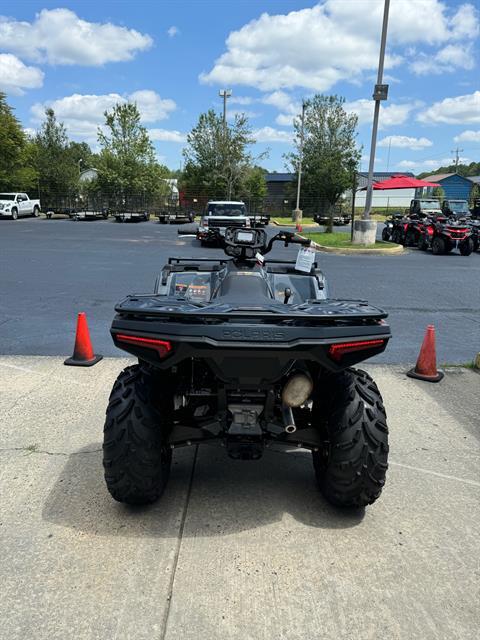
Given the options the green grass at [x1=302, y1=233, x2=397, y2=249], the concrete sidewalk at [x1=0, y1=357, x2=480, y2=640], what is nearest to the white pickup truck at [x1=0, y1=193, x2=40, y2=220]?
the green grass at [x1=302, y1=233, x2=397, y2=249]

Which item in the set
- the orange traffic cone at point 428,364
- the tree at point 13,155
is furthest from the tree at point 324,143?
the orange traffic cone at point 428,364

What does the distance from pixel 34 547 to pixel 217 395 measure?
4.14ft

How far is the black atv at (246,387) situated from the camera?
2.55 metres

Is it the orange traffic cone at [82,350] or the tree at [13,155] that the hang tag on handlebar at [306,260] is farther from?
the tree at [13,155]

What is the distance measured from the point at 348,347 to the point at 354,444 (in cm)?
63

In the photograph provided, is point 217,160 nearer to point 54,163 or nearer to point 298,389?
point 54,163

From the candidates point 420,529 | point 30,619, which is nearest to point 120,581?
point 30,619

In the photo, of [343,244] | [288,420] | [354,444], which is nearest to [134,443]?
[288,420]

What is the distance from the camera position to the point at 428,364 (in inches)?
226

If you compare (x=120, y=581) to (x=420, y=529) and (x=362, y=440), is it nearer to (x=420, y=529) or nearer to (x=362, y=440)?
(x=362, y=440)

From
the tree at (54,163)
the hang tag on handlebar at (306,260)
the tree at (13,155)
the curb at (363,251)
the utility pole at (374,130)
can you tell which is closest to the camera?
the hang tag on handlebar at (306,260)

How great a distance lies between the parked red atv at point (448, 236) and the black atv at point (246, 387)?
16.4 meters

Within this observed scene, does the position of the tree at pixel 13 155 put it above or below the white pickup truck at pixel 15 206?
above

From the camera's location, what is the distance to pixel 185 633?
2205mm
